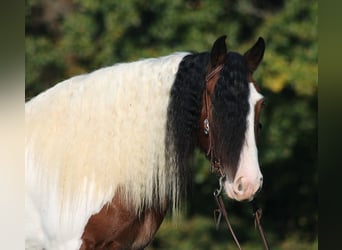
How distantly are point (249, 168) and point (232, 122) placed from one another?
0.62ft

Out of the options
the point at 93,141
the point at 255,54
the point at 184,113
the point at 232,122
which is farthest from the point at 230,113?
the point at 93,141

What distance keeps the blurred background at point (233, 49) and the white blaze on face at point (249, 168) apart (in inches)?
30.3

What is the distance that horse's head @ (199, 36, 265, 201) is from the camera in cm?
247

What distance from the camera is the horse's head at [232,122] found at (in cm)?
247

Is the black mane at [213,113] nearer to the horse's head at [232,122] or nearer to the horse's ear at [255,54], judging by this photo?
the horse's head at [232,122]

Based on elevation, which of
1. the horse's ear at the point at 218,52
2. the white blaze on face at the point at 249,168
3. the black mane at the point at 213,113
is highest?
the horse's ear at the point at 218,52

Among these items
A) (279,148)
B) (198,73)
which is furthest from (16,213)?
(279,148)

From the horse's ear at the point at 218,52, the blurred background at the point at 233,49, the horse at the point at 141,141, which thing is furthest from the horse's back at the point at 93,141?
the blurred background at the point at 233,49

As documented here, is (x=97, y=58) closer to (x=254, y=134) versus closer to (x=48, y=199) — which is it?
(x=48, y=199)

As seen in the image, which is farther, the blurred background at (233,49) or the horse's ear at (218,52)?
the blurred background at (233,49)

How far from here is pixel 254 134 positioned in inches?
98.3

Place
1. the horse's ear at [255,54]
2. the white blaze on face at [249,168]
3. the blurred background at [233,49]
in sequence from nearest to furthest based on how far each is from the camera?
the white blaze on face at [249,168], the horse's ear at [255,54], the blurred background at [233,49]

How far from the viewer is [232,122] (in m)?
2.47

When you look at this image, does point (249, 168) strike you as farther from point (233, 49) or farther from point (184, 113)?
point (233, 49)
